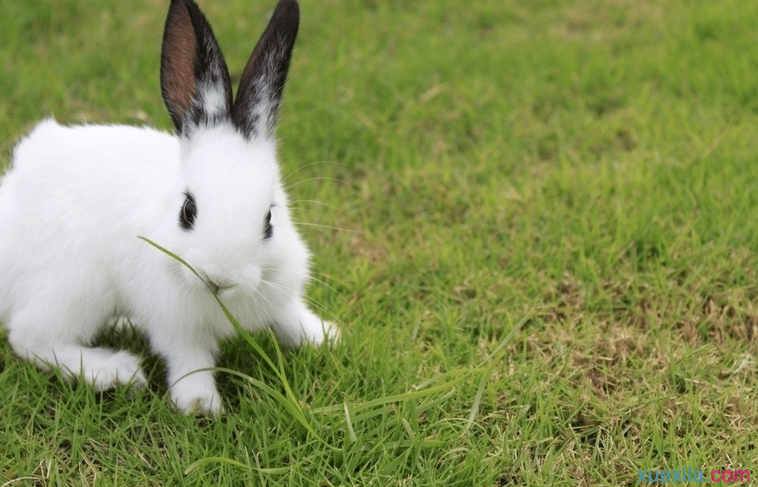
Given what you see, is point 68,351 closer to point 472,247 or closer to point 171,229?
point 171,229

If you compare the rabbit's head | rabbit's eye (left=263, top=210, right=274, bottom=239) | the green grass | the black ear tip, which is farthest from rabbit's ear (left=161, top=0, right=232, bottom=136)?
the green grass

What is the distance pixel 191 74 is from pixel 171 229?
57 cm

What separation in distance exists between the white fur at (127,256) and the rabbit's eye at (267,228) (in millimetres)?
28

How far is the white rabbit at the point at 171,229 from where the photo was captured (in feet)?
8.07

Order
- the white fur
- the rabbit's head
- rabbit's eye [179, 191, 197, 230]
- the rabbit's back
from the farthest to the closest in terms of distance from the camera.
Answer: the rabbit's back → the white fur → rabbit's eye [179, 191, 197, 230] → the rabbit's head

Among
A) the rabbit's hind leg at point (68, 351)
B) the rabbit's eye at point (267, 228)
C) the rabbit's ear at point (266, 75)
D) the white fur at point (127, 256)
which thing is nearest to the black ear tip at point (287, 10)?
the rabbit's ear at point (266, 75)

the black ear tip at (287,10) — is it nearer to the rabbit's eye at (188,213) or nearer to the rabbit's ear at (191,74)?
the rabbit's ear at (191,74)

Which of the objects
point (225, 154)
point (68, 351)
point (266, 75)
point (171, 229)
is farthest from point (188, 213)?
point (68, 351)

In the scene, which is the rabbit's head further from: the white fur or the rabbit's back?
the rabbit's back

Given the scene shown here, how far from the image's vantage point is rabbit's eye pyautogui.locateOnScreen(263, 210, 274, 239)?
250cm

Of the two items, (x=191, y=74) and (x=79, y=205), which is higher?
(x=191, y=74)

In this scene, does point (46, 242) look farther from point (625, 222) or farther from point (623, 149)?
point (623, 149)

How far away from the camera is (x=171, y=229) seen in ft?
8.24

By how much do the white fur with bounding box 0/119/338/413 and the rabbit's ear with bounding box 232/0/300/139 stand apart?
0.06 meters
